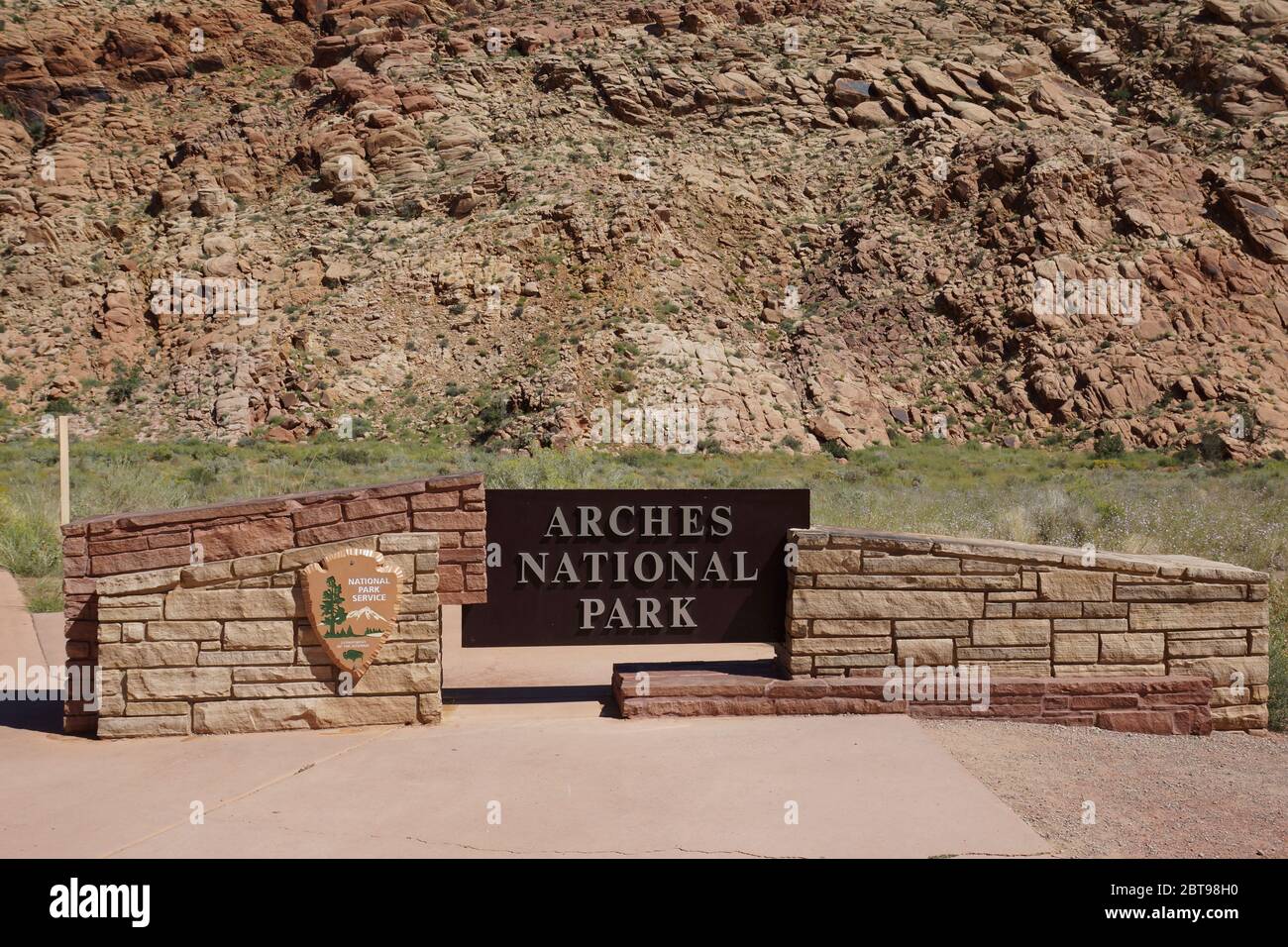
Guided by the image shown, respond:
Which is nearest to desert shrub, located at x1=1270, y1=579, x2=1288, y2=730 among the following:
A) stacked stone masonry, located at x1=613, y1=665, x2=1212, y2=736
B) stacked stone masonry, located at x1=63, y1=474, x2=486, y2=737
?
stacked stone masonry, located at x1=613, y1=665, x2=1212, y2=736

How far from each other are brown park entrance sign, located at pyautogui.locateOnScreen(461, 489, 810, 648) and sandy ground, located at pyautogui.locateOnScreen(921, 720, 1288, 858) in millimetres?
1521

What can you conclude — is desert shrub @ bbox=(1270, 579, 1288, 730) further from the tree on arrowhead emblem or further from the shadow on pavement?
the shadow on pavement

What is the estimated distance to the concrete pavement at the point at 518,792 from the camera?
15.0ft

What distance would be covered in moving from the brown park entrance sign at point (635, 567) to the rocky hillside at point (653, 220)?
67.7 feet

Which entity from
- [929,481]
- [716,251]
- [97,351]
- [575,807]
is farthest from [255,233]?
[575,807]

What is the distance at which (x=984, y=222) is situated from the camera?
35219 millimetres

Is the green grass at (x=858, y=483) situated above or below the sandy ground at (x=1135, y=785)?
above

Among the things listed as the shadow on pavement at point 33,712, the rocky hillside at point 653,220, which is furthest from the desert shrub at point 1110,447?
the shadow on pavement at point 33,712

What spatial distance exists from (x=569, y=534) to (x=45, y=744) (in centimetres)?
347

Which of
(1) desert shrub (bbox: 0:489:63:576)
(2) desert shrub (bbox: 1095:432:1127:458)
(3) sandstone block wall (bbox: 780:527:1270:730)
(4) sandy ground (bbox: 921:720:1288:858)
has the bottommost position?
(4) sandy ground (bbox: 921:720:1288:858)

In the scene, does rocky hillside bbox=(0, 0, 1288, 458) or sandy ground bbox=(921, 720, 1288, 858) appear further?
rocky hillside bbox=(0, 0, 1288, 458)

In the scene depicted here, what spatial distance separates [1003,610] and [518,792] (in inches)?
138

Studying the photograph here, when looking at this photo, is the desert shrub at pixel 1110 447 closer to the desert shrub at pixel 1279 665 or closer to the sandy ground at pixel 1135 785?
the desert shrub at pixel 1279 665

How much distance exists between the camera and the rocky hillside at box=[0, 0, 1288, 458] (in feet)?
100
